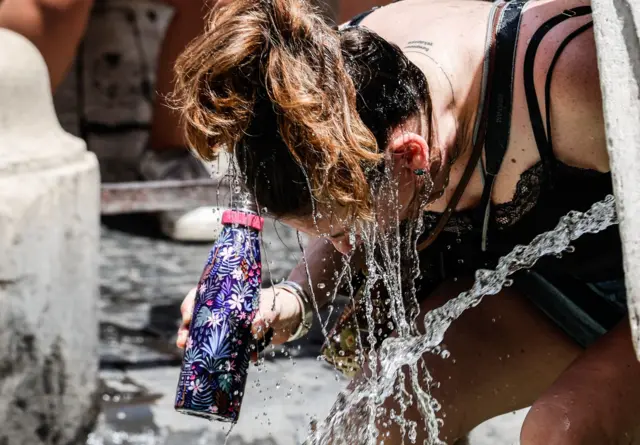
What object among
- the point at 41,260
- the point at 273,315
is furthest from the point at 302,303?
the point at 41,260

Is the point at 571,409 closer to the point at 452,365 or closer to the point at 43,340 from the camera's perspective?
the point at 452,365

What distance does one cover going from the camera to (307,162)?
4.39 feet

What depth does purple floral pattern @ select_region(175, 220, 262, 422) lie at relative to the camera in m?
1.68

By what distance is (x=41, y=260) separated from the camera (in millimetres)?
2273

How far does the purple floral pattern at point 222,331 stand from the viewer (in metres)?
1.68

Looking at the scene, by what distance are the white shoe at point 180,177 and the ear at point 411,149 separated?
2803mm

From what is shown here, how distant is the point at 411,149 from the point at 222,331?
482mm

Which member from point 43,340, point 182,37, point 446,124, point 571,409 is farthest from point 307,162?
point 182,37

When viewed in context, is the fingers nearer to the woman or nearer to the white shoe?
the woman

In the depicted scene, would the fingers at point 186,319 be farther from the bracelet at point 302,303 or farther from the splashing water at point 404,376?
the splashing water at point 404,376

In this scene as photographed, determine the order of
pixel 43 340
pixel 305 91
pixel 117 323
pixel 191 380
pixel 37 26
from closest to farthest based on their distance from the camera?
pixel 305 91 → pixel 191 380 → pixel 43 340 → pixel 37 26 → pixel 117 323

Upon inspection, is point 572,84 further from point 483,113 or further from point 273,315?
point 273,315

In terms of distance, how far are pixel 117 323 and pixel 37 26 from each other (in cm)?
99

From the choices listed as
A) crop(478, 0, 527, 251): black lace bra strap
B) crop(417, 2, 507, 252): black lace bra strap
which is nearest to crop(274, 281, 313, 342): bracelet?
crop(417, 2, 507, 252): black lace bra strap
